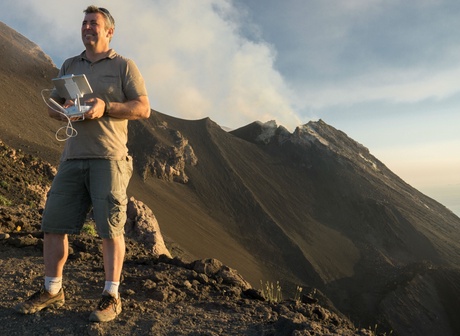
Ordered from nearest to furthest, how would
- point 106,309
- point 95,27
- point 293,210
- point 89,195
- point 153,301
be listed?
point 106,309 → point 95,27 → point 89,195 → point 153,301 → point 293,210

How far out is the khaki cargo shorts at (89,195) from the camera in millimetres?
2723

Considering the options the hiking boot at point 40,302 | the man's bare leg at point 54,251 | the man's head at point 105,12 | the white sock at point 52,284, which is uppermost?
the man's head at point 105,12

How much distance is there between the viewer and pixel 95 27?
281 centimetres

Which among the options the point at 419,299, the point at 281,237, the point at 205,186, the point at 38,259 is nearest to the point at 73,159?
the point at 38,259

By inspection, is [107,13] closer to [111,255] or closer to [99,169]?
[99,169]

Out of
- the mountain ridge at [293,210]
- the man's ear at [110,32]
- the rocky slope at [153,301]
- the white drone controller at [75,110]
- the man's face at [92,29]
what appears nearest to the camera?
the white drone controller at [75,110]

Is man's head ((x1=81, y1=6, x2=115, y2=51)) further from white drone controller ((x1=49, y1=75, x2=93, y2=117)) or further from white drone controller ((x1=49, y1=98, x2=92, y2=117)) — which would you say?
white drone controller ((x1=49, y1=98, x2=92, y2=117))

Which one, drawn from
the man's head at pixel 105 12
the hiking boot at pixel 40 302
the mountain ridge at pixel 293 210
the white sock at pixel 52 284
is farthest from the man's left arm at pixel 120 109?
the mountain ridge at pixel 293 210

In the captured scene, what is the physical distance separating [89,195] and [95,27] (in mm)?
1263

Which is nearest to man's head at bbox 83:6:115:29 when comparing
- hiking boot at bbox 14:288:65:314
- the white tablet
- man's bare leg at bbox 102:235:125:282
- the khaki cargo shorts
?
the white tablet

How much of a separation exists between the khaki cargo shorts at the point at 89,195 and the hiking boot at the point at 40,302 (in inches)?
19.0

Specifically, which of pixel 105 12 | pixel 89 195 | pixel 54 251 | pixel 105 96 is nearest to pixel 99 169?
pixel 89 195

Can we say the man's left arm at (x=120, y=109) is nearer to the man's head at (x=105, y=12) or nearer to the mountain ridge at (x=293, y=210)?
the man's head at (x=105, y=12)

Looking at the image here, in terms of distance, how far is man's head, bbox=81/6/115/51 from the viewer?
2.81 meters
